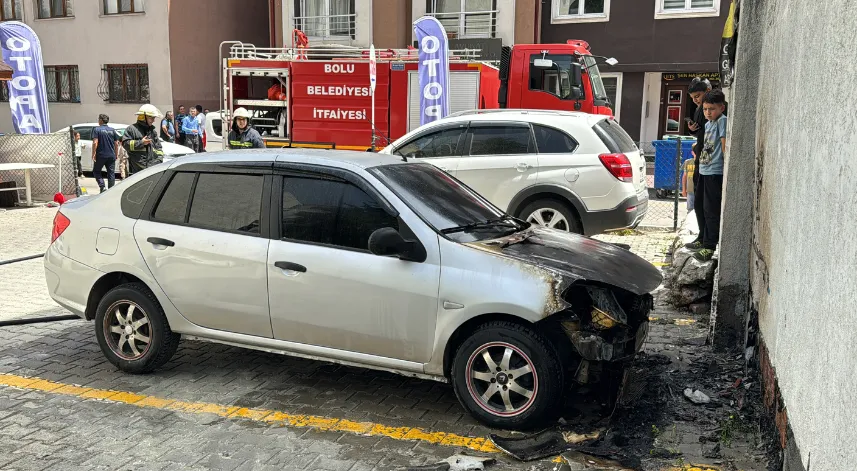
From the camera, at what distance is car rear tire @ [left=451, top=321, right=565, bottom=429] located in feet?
13.8

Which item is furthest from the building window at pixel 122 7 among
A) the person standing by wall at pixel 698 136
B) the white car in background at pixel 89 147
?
the person standing by wall at pixel 698 136

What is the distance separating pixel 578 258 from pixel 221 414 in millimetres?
2503

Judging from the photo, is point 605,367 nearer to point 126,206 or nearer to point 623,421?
point 623,421

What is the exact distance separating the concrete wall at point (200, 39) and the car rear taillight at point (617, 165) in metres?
21.6

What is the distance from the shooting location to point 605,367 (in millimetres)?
4504

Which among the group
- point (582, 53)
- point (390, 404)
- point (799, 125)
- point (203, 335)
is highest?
point (582, 53)

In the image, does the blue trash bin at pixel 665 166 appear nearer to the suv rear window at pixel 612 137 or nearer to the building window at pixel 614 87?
the suv rear window at pixel 612 137

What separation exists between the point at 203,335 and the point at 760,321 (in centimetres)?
379

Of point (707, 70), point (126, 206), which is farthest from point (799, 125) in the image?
point (707, 70)

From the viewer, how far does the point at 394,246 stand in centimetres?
434

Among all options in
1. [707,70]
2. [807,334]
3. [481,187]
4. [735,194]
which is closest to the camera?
[807,334]

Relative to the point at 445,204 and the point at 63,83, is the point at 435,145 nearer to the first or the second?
the point at 445,204

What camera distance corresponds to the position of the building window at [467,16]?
23.8 m

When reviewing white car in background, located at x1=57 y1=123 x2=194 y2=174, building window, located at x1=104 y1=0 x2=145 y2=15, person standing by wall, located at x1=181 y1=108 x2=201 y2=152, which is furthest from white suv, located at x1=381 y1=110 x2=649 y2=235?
building window, located at x1=104 y1=0 x2=145 y2=15
